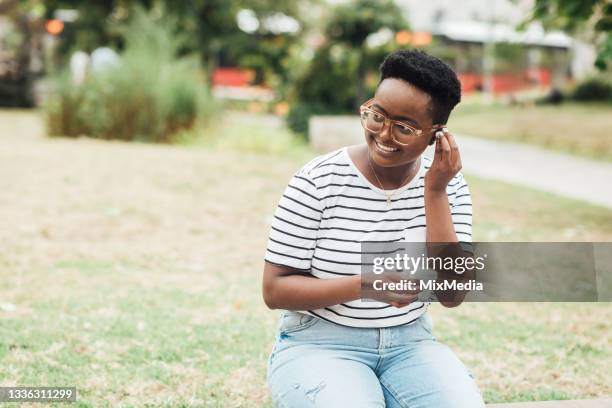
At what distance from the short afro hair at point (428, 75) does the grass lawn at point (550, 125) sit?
11787mm

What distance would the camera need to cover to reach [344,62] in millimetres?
16594

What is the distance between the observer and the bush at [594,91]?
2583 cm

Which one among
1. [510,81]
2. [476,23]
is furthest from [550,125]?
[476,23]

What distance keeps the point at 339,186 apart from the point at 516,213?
579 cm

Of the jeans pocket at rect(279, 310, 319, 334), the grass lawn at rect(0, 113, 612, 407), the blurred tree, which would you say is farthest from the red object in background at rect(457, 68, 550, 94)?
the jeans pocket at rect(279, 310, 319, 334)

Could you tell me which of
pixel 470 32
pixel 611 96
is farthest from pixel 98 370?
pixel 470 32

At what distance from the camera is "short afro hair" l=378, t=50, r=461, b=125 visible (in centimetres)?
232

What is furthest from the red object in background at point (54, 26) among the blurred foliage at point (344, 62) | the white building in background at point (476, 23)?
the white building in background at point (476, 23)

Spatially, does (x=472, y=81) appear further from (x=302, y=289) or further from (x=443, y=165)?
(x=302, y=289)

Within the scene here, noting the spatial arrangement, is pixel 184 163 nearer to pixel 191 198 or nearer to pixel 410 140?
pixel 191 198

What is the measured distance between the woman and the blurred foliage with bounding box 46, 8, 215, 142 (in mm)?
9112

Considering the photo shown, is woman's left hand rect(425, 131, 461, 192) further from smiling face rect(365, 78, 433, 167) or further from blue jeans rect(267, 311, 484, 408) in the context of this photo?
blue jeans rect(267, 311, 484, 408)

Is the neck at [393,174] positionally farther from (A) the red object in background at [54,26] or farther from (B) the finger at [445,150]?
(A) the red object in background at [54,26]

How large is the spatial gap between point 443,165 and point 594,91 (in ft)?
84.0
